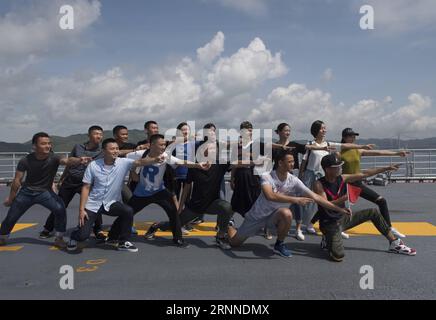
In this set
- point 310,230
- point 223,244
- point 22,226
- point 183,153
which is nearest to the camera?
point 223,244

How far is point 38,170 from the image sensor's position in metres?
4.91

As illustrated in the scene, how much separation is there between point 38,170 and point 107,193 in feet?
3.51

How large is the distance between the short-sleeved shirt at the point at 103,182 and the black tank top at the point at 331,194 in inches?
109

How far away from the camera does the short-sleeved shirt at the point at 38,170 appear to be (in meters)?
4.87

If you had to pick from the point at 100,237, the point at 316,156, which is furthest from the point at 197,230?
the point at 316,156

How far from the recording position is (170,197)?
5.14m

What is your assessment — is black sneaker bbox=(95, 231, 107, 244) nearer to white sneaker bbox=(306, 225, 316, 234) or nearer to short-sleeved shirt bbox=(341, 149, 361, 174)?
white sneaker bbox=(306, 225, 316, 234)

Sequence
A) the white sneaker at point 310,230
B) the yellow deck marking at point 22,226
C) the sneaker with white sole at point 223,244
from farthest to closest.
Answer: the yellow deck marking at point 22,226 → the white sneaker at point 310,230 → the sneaker with white sole at point 223,244

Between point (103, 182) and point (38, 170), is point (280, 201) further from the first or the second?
point (38, 170)

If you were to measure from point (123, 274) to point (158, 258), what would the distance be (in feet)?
2.18

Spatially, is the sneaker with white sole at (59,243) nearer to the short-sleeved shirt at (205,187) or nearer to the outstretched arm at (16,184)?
the outstretched arm at (16,184)

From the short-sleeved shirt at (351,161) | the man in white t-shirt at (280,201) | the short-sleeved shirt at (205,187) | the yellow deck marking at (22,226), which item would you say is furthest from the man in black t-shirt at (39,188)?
the short-sleeved shirt at (351,161)
